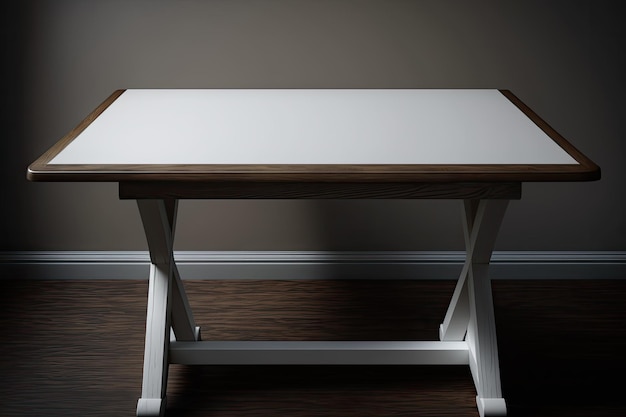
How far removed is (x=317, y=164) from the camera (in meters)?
1.58

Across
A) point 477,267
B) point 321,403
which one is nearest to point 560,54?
point 477,267

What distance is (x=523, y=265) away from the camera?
294 cm

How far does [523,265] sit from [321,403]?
1203 mm

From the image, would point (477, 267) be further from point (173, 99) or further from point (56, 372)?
point (56, 372)

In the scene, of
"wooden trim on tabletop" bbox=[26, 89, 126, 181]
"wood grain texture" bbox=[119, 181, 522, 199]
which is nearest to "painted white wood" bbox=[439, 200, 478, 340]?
"wood grain texture" bbox=[119, 181, 522, 199]

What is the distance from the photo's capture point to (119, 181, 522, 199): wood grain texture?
1.61 m

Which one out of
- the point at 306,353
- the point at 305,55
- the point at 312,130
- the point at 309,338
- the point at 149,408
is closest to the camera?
the point at 312,130

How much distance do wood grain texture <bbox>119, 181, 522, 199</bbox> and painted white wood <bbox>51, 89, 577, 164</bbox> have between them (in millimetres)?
54

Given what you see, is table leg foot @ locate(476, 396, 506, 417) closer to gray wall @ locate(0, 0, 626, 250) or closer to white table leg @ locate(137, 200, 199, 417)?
white table leg @ locate(137, 200, 199, 417)

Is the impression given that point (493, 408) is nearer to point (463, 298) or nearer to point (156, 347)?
point (463, 298)

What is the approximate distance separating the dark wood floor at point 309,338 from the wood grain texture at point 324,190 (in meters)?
0.75

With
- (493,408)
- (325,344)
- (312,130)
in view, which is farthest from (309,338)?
(312,130)

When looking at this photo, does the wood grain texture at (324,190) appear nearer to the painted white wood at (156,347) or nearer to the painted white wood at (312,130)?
the painted white wood at (312,130)

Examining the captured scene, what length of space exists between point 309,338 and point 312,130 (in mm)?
920
